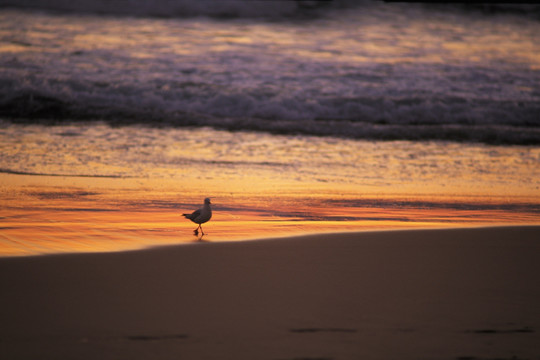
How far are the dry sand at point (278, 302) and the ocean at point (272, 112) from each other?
38.3 inches

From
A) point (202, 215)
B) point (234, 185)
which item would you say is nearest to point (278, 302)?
point (202, 215)

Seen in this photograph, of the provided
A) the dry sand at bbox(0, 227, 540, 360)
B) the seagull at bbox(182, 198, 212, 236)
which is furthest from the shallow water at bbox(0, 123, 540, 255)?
the dry sand at bbox(0, 227, 540, 360)

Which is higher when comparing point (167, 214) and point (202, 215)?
point (202, 215)

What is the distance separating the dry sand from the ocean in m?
0.97

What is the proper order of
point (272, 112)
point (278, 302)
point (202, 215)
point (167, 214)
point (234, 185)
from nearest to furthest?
1. point (278, 302)
2. point (202, 215)
3. point (167, 214)
4. point (234, 185)
5. point (272, 112)

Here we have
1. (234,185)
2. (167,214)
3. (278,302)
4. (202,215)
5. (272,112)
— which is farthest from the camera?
(272,112)

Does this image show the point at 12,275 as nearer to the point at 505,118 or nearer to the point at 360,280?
the point at 360,280

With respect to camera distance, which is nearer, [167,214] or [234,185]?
[167,214]

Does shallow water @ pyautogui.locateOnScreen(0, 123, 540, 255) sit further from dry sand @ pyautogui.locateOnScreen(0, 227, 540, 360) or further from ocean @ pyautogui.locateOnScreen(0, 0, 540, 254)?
dry sand @ pyautogui.locateOnScreen(0, 227, 540, 360)

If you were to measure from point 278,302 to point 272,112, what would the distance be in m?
13.0

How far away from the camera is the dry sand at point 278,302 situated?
10.3 ft

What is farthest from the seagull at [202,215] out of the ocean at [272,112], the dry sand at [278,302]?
the dry sand at [278,302]

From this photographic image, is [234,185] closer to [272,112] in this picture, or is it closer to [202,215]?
[202,215]

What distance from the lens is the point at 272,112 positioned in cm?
1661
